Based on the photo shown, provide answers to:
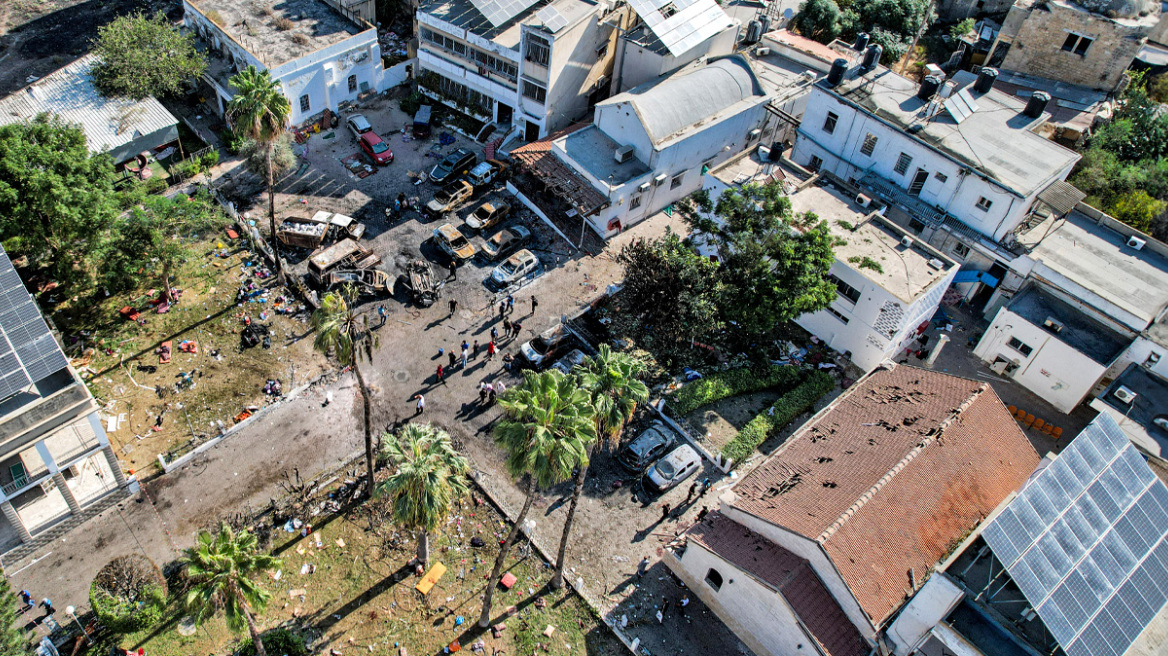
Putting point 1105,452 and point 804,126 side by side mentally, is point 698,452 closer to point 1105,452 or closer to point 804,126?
point 1105,452

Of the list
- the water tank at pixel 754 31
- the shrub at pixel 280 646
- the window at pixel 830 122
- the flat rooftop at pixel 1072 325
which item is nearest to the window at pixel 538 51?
the water tank at pixel 754 31

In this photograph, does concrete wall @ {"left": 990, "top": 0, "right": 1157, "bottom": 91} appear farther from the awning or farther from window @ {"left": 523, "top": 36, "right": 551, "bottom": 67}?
window @ {"left": 523, "top": 36, "right": 551, "bottom": 67}

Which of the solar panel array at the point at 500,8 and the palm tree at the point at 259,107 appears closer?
the palm tree at the point at 259,107

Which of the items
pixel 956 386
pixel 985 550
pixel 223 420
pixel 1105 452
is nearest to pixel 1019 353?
pixel 956 386

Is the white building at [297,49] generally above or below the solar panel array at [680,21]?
below

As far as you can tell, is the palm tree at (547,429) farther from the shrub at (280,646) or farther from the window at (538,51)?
the window at (538,51)

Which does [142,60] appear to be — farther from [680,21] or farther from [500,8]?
[680,21]

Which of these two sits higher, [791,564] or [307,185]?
[791,564]
